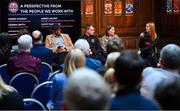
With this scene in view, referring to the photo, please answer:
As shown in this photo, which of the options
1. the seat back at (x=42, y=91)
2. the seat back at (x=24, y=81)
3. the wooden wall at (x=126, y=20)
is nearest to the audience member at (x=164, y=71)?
the seat back at (x=42, y=91)

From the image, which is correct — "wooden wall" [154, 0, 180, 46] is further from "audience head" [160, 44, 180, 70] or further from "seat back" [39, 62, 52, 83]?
"audience head" [160, 44, 180, 70]

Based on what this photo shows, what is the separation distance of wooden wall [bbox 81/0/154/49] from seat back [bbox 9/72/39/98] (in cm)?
674

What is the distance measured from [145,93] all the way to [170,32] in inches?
324

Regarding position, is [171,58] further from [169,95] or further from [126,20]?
[126,20]

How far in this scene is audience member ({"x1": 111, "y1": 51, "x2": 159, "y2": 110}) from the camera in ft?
8.64

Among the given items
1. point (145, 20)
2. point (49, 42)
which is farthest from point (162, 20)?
point (49, 42)

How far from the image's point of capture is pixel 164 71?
3906 millimetres

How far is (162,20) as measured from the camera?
1222 centimetres

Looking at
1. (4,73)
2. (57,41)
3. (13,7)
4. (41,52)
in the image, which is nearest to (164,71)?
(4,73)

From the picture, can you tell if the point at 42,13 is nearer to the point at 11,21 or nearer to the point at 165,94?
the point at 11,21

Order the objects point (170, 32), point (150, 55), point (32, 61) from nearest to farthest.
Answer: point (32, 61) < point (150, 55) < point (170, 32)

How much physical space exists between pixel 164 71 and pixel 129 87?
50.2 inches

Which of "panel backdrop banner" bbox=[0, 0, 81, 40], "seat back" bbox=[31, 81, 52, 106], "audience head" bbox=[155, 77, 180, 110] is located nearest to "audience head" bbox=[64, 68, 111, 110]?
"audience head" bbox=[155, 77, 180, 110]

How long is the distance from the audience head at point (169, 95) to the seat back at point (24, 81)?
2850 millimetres
